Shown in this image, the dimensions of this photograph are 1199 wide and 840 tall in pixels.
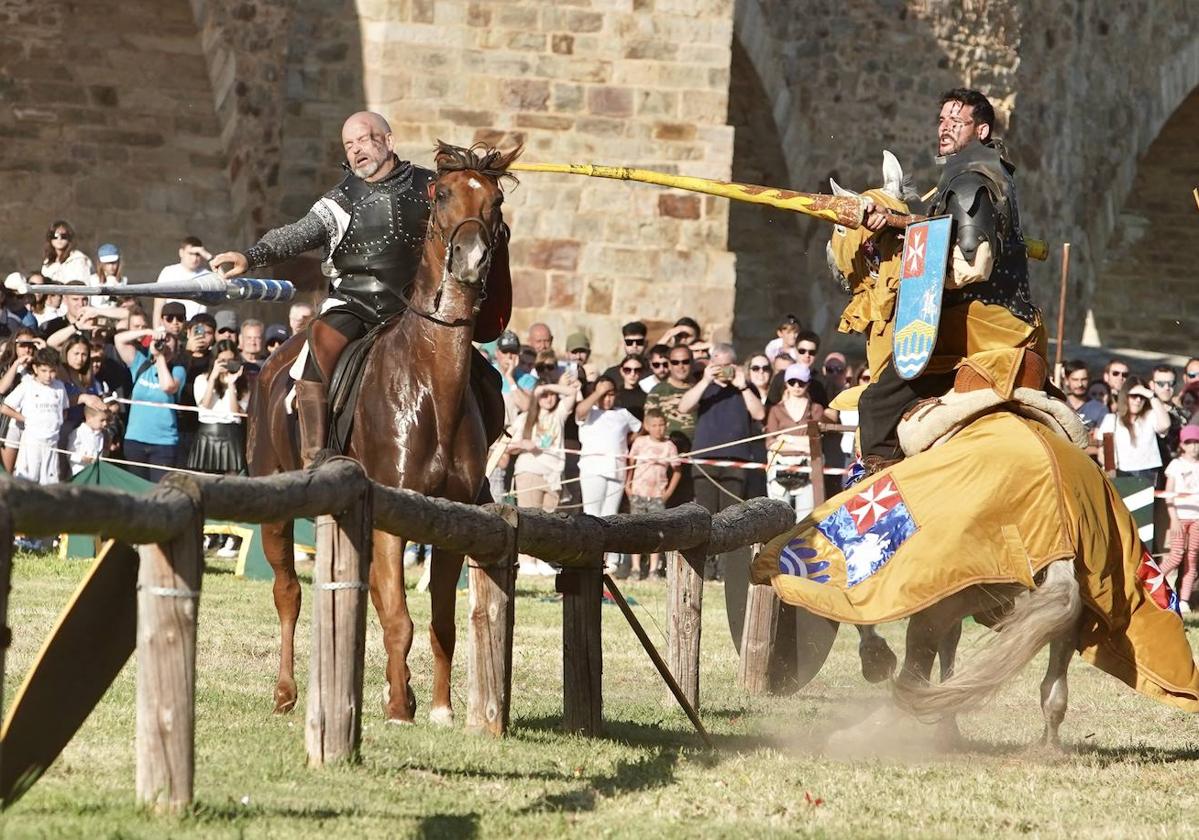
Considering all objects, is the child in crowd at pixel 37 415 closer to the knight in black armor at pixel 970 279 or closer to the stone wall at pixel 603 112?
the stone wall at pixel 603 112

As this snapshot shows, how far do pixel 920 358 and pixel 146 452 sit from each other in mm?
8561

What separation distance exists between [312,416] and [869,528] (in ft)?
7.38

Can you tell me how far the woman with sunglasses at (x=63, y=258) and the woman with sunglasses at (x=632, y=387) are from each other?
4.36 metres

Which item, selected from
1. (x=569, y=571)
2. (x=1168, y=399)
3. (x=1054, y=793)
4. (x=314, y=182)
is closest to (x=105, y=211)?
(x=314, y=182)

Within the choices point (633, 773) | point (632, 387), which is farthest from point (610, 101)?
point (633, 773)

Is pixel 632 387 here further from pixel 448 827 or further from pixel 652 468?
pixel 448 827

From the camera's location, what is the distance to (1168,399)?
1759cm

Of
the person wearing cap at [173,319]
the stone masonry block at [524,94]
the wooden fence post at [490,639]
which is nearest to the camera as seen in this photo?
the wooden fence post at [490,639]

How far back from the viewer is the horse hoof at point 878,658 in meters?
8.69

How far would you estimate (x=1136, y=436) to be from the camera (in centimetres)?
1645

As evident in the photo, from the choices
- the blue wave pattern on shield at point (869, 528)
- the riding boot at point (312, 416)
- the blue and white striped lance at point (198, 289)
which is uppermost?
the blue and white striped lance at point (198, 289)

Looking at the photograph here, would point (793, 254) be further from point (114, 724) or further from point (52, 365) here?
point (114, 724)

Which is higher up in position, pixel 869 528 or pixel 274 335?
pixel 869 528

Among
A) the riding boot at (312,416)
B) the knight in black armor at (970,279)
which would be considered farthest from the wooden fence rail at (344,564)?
the riding boot at (312,416)
